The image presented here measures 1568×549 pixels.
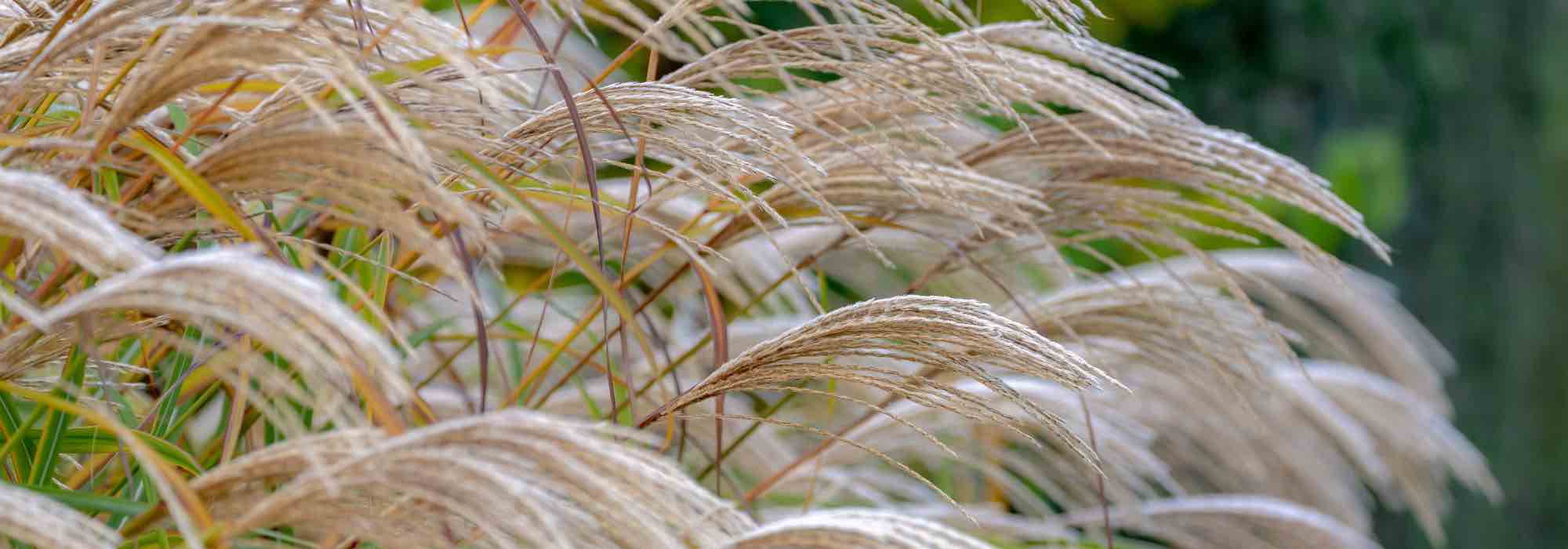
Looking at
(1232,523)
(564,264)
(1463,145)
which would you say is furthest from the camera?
(1463,145)

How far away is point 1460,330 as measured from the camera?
3793 millimetres

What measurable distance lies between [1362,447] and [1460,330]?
104 inches

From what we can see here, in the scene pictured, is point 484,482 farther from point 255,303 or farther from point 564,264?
point 564,264

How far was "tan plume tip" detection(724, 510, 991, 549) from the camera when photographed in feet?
1.50

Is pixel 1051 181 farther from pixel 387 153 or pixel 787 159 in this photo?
pixel 387 153

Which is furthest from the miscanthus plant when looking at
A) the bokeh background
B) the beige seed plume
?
the bokeh background

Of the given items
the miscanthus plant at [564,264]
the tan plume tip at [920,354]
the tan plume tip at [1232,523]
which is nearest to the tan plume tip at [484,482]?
the miscanthus plant at [564,264]

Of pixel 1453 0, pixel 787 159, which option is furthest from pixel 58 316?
pixel 1453 0

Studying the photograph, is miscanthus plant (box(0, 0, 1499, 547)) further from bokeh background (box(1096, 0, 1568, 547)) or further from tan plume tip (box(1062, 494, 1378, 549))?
bokeh background (box(1096, 0, 1568, 547))

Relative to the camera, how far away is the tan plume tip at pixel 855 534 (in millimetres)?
457

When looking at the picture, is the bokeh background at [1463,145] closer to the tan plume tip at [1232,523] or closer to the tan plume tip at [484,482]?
the tan plume tip at [1232,523]

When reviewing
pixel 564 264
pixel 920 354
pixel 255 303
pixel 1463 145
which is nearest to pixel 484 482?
pixel 255 303

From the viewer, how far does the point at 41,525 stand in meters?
0.40

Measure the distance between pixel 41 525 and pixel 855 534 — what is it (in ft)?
0.83
